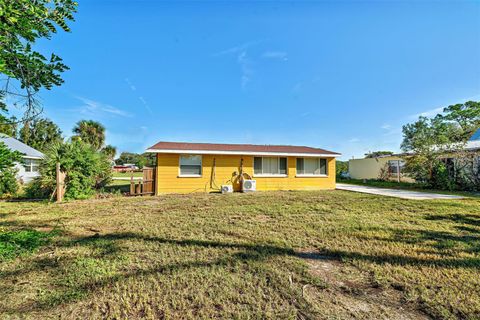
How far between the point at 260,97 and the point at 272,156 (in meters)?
5.59

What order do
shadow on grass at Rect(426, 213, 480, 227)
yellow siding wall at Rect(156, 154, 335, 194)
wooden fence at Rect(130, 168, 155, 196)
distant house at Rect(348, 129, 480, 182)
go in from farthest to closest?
distant house at Rect(348, 129, 480, 182)
yellow siding wall at Rect(156, 154, 335, 194)
wooden fence at Rect(130, 168, 155, 196)
shadow on grass at Rect(426, 213, 480, 227)

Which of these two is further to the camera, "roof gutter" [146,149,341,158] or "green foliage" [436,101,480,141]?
"green foliage" [436,101,480,141]

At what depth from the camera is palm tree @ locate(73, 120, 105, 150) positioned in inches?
1088

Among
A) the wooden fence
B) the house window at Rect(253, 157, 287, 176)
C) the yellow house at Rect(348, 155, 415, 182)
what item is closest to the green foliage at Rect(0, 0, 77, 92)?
the wooden fence

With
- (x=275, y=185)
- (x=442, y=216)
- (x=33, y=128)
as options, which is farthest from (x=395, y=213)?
(x=33, y=128)

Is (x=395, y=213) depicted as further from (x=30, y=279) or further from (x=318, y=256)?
(x=30, y=279)

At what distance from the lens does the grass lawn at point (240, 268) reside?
230 cm

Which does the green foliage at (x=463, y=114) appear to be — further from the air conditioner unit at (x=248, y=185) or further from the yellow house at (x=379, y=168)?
the air conditioner unit at (x=248, y=185)

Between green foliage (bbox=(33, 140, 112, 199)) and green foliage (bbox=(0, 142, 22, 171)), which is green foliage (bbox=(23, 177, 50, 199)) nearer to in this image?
green foliage (bbox=(33, 140, 112, 199))

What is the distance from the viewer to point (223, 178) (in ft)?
40.9

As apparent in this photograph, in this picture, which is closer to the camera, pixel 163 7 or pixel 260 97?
pixel 163 7

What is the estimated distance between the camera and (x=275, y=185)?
43.2ft

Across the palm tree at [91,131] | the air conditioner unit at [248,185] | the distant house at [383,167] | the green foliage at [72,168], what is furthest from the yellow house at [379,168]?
the palm tree at [91,131]

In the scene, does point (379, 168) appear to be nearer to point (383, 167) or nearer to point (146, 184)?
point (383, 167)
